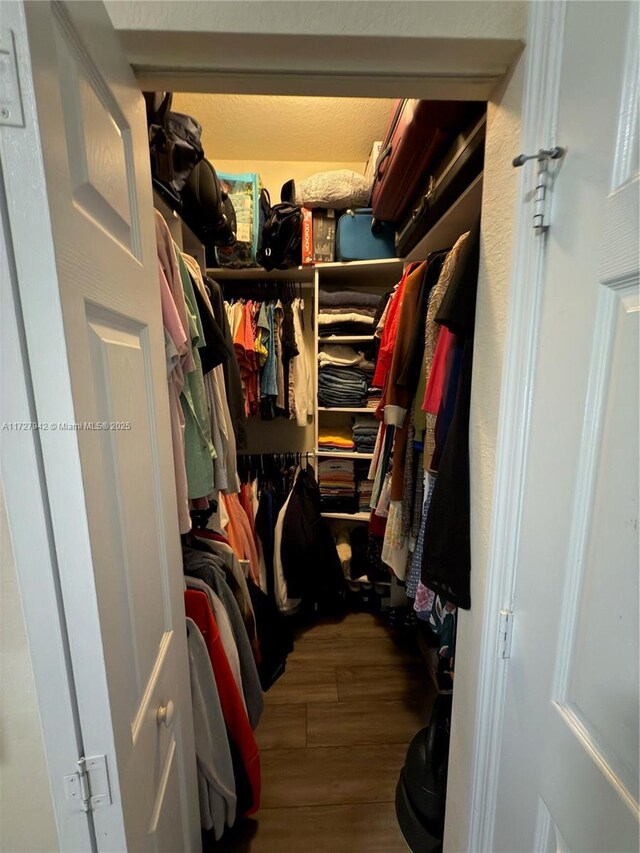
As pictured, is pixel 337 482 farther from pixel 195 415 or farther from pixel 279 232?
pixel 279 232

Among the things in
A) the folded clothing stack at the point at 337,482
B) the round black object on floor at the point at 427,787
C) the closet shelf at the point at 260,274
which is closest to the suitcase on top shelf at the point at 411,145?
the closet shelf at the point at 260,274

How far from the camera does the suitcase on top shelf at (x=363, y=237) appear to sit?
5.58 feet

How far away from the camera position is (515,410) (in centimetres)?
62

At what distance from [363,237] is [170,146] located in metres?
1.03

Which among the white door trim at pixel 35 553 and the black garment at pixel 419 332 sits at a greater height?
the black garment at pixel 419 332

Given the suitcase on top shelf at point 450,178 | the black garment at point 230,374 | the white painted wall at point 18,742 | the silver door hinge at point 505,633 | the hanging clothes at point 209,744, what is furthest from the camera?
the black garment at point 230,374

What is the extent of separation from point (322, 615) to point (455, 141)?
230cm

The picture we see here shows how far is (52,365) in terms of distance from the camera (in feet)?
1.22

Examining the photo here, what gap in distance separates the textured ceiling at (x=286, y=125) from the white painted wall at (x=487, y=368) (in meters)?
1.05

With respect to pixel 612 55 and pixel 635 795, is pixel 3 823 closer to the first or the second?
pixel 635 795

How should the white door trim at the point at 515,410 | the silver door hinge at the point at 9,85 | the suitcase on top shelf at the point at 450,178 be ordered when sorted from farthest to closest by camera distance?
the suitcase on top shelf at the point at 450,178, the white door trim at the point at 515,410, the silver door hinge at the point at 9,85

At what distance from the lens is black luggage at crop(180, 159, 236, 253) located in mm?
1110

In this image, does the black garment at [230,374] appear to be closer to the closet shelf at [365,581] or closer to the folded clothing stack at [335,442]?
the folded clothing stack at [335,442]

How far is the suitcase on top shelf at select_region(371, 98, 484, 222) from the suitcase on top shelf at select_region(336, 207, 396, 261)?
0.16 meters
